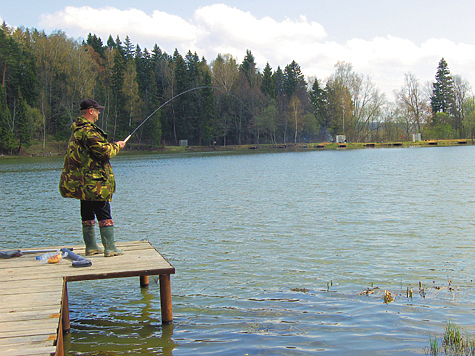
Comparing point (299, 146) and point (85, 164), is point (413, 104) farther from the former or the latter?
point (85, 164)

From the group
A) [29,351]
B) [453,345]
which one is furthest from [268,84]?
[29,351]

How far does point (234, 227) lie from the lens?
43.2 ft

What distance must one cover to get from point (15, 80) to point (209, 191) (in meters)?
56.8

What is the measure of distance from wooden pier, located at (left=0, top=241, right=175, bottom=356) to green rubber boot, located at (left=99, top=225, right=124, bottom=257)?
101 millimetres

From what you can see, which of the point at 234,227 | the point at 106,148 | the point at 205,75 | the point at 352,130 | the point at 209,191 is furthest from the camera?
the point at 352,130

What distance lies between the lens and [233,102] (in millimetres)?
91938

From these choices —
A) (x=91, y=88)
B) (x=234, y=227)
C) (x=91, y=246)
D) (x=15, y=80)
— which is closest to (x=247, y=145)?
(x=91, y=88)

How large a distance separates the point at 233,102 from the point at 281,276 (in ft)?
280

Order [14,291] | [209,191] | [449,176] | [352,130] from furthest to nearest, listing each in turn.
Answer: [352,130]
[449,176]
[209,191]
[14,291]

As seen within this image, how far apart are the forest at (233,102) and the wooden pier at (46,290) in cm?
6694

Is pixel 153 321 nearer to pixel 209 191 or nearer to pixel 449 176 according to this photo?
pixel 209 191

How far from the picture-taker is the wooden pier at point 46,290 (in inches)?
154

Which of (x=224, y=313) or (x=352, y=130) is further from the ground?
(x=352, y=130)

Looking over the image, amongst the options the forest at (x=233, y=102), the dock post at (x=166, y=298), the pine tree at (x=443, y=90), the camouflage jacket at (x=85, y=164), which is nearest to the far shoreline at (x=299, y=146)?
the forest at (x=233, y=102)
